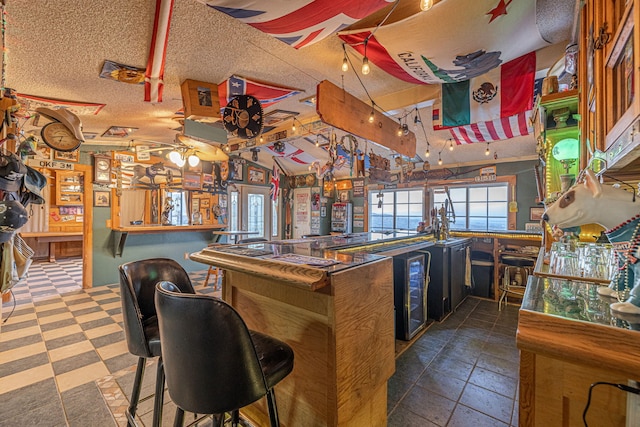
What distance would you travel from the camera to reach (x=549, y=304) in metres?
0.89

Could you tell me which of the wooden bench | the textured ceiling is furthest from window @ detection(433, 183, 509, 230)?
the wooden bench

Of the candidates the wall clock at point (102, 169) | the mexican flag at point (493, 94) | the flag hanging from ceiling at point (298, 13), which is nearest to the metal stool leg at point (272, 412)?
the flag hanging from ceiling at point (298, 13)

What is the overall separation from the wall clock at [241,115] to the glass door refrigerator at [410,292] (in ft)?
6.90

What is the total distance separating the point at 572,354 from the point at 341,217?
279 inches

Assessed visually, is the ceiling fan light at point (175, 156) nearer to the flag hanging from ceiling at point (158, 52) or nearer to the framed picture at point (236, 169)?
the flag hanging from ceiling at point (158, 52)

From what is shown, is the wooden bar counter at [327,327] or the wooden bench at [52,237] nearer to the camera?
the wooden bar counter at [327,327]

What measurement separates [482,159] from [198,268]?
22.1ft

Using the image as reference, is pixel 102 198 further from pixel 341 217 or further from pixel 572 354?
pixel 572 354

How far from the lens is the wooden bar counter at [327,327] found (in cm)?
125

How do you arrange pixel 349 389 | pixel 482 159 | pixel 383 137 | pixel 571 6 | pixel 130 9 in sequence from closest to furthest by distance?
pixel 349 389
pixel 130 9
pixel 571 6
pixel 383 137
pixel 482 159

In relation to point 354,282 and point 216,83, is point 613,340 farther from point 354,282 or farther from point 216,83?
point 216,83

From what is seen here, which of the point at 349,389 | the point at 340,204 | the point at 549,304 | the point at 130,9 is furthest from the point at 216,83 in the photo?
the point at 340,204

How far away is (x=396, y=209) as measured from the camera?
725cm

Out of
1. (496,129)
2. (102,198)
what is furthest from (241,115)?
(496,129)
